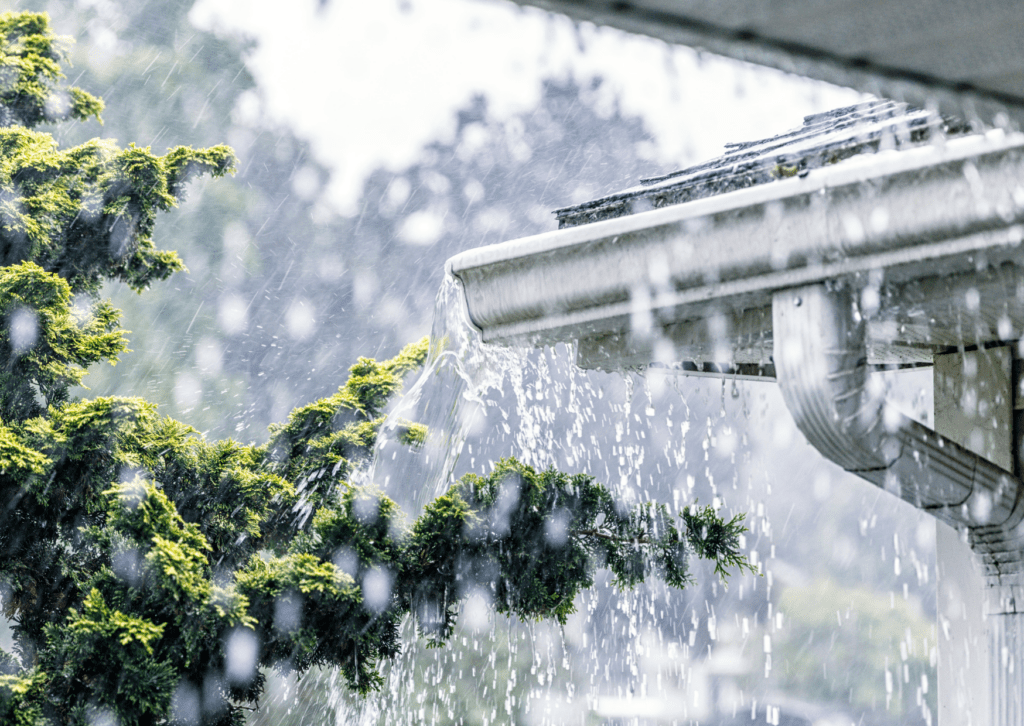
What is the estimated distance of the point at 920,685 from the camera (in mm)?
14102

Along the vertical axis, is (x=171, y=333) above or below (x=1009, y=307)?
above

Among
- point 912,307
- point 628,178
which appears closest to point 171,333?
point 628,178

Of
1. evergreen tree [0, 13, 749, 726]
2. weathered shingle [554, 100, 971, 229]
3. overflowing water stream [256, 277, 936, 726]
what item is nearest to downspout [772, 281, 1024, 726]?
weathered shingle [554, 100, 971, 229]

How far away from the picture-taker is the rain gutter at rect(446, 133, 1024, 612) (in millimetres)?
2047

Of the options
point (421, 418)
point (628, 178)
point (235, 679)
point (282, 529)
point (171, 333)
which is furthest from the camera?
point (628, 178)

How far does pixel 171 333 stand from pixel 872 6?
13651mm

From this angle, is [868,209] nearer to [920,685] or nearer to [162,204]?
[162,204]

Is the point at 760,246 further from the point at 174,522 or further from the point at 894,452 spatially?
the point at 174,522

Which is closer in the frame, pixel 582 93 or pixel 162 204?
pixel 162 204

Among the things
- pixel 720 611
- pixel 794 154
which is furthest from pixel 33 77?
pixel 720 611

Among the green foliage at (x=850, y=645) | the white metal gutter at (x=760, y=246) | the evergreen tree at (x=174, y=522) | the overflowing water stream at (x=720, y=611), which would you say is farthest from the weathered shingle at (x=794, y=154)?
the green foliage at (x=850, y=645)

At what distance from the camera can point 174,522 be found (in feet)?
12.6

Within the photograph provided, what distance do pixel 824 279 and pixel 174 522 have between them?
2.62 metres

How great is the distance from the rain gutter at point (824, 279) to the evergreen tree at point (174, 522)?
→ 137 cm
